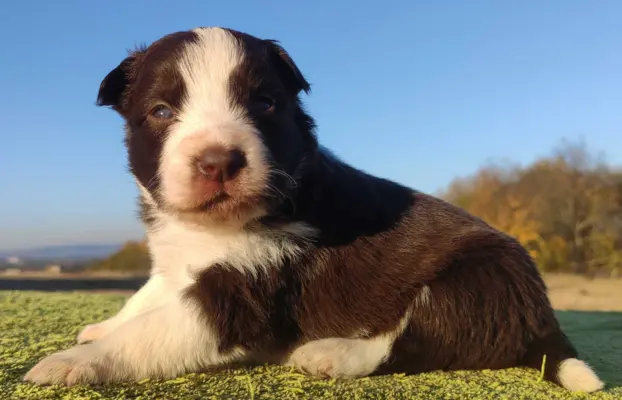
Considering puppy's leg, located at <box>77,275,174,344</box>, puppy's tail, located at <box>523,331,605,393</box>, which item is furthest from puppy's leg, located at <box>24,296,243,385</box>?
puppy's tail, located at <box>523,331,605,393</box>

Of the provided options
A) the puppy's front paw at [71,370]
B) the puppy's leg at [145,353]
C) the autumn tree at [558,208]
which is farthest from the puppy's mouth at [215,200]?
the autumn tree at [558,208]

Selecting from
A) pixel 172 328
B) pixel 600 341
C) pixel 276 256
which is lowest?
pixel 600 341

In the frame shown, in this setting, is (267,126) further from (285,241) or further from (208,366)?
(208,366)

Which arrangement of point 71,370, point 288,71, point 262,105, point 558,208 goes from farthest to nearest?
point 558,208 → point 288,71 → point 262,105 → point 71,370

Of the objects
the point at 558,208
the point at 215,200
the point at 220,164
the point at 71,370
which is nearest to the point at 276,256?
the point at 215,200

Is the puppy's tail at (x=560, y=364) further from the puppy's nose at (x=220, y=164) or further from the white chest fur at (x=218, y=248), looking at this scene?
the puppy's nose at (x=220, y=164)

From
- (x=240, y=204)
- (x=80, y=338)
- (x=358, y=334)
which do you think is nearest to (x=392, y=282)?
(x=358, y=334)

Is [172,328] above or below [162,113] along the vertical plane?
below

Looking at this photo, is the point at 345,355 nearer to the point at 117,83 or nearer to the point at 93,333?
the point at 93,333
